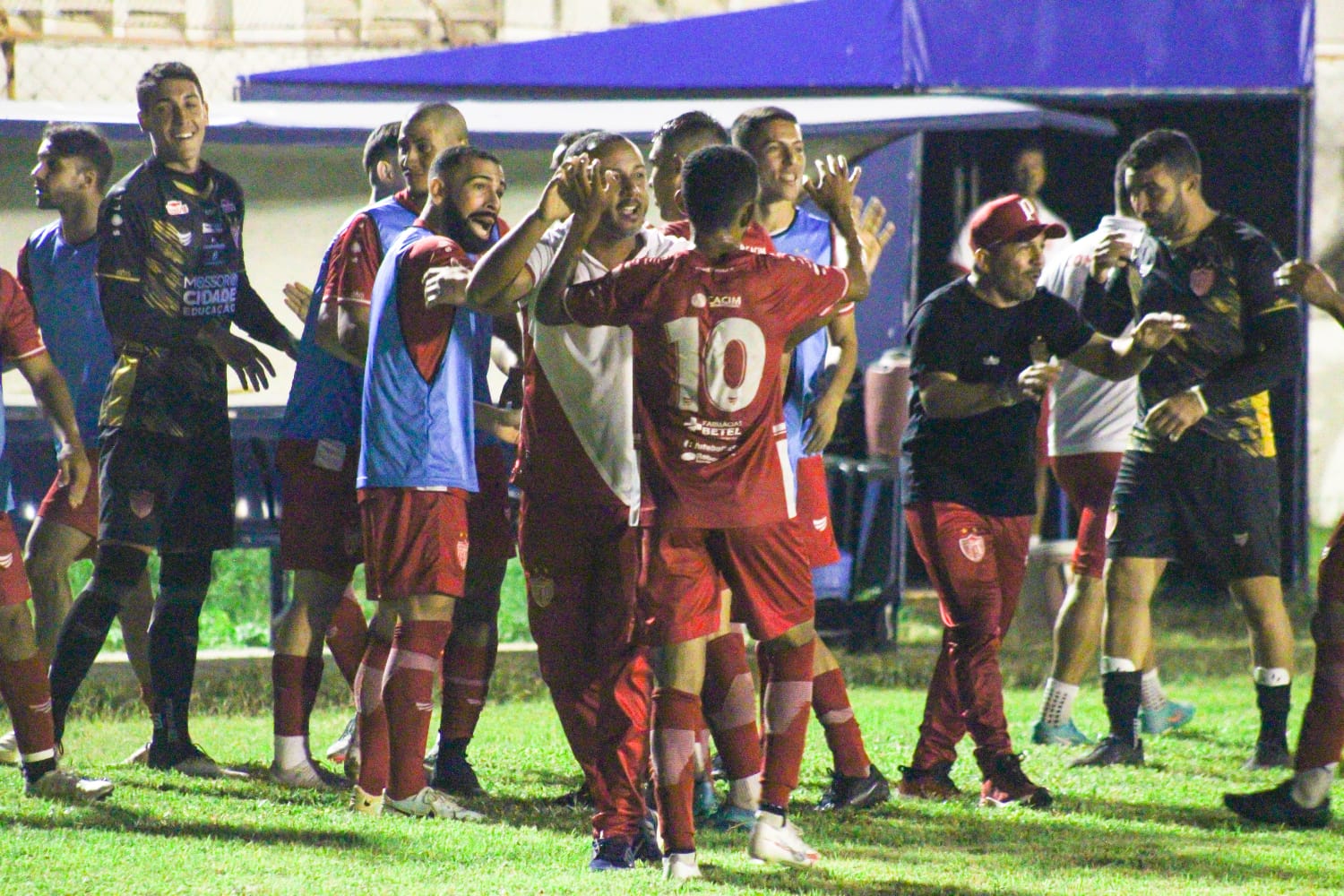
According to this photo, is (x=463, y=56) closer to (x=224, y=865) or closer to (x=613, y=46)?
(x=613, y=46)

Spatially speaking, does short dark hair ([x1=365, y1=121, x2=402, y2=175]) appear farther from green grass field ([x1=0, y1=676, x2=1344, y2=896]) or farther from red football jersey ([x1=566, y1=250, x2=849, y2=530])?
green grass field ([x1=0, y1=676, x2=1344, y2=896])

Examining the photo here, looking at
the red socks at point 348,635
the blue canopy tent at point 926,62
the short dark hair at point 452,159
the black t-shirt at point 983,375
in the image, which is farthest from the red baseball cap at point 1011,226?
the blue canopy tent at point 926,62

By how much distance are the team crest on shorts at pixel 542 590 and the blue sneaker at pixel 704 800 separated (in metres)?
0.82

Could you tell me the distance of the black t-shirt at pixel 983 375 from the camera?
635 cm

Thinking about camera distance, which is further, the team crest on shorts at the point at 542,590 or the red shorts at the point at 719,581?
the team crest on shorts at the point at 542,590

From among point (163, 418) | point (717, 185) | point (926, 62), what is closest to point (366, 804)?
point (163, 418)

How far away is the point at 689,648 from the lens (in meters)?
5.14

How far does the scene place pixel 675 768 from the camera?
5066 mm

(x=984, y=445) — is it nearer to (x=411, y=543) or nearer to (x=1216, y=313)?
(x=1216, y=313)

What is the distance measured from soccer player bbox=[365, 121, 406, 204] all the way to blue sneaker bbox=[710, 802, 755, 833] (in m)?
2.45

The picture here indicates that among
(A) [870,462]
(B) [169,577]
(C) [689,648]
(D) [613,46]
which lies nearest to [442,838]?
(C) [689,648]

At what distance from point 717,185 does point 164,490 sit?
2.60 meters

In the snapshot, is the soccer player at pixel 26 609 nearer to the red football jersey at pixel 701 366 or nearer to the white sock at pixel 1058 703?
the red football jersey at pixel 701 366

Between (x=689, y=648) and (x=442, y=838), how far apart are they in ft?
3.38
